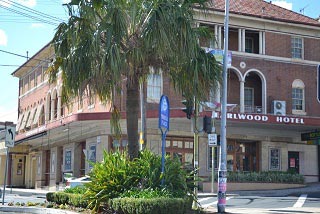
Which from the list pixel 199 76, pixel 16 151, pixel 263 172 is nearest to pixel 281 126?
pixel 263 172

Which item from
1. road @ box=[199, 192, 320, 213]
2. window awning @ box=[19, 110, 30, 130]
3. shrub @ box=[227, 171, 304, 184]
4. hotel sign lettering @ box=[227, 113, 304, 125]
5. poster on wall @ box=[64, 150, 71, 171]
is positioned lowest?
road @ box=[199, 192, 320, 213]

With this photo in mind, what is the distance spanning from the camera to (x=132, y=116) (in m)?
16.3

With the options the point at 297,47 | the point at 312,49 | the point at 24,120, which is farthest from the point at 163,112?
the point at 24,120

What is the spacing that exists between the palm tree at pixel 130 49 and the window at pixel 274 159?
66.7ft

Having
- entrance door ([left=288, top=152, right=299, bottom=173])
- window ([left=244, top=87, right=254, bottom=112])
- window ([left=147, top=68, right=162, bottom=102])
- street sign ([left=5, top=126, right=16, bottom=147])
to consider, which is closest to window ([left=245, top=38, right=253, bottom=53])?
window ([left=244, top=87, right=254, bottom=112])

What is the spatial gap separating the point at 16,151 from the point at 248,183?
1062 inches

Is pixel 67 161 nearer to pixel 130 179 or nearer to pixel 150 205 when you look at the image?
pixel 130 179

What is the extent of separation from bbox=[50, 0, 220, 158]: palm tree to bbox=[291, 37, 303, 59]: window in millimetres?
→ 21986

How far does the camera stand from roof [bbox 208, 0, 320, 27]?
3566 centimetres

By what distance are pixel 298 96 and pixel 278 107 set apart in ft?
8.95

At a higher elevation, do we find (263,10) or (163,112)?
(263,10)

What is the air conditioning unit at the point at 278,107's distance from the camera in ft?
114

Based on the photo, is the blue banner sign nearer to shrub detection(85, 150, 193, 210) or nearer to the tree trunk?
shrub detection(85, 150, 193, 210)

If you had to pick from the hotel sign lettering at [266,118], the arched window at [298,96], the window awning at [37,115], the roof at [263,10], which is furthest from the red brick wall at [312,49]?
the window awning at [37,115]
